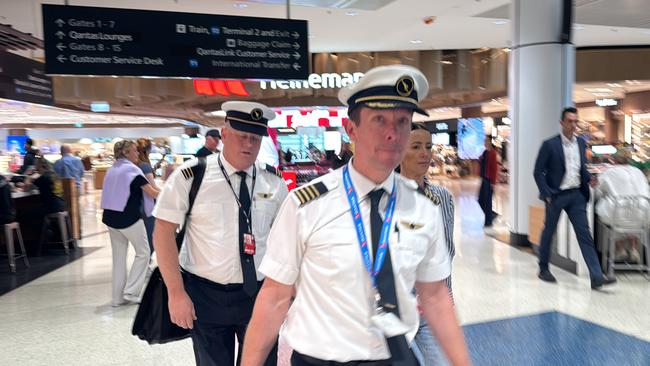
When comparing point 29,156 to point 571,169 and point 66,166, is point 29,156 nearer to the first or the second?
point 66,166

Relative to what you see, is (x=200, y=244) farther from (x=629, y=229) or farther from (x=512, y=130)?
(x=512, y=130)

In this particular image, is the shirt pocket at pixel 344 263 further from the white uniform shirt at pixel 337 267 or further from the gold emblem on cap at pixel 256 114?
the gold emblem on cap at pixel 256 114

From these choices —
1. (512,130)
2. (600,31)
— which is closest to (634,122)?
(600,31)

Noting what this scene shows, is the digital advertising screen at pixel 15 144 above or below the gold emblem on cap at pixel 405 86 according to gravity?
below

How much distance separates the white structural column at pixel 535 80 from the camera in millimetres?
7172

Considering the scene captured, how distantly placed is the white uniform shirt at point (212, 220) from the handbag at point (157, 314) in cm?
6

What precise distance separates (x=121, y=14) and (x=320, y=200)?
4321mm

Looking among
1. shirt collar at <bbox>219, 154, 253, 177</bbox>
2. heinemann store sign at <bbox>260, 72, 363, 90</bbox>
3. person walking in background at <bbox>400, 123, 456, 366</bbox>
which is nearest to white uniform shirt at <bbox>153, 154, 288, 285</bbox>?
shirt collar at <bbox>219, 154, 253, 177</bbox>

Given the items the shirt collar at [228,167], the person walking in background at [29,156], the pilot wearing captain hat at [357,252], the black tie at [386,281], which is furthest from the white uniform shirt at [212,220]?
the person walking in background at [29,156]

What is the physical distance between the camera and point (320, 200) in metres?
1.38

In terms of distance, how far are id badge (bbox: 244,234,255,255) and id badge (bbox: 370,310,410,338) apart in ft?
3.15

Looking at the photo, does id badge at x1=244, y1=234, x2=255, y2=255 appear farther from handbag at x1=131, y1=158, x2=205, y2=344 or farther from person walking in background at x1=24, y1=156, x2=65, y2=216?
person walking in background at x1=24, y1=156, x2=65, y2=216

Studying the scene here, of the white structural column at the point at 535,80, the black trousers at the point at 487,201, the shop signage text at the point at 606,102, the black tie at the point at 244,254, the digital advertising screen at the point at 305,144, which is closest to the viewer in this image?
the black tie at the point at 244,254

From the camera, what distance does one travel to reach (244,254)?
2213 millimetres
